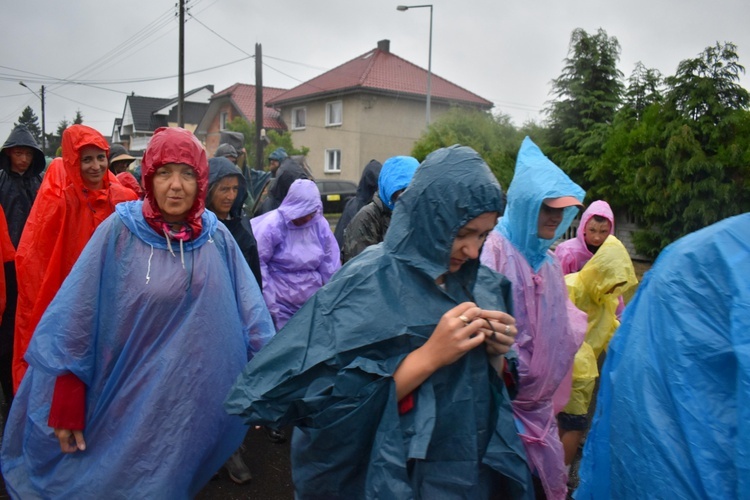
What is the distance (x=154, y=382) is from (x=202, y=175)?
36.6 inches

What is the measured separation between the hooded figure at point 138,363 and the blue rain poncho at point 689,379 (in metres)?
1.64

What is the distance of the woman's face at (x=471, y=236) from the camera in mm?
1865

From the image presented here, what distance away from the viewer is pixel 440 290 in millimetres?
1888

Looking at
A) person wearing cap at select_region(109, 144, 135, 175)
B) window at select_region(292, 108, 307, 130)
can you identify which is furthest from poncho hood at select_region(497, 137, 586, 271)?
window at select_region(292, 108, 307, 130)

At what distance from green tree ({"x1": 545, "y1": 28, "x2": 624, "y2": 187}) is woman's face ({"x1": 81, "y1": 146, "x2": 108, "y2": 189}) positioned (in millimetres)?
12982

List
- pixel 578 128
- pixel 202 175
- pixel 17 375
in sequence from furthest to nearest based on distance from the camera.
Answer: pixel 578 128, pixel 17 375, pixel 202 175

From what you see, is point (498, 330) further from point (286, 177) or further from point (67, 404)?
point (286, 177)

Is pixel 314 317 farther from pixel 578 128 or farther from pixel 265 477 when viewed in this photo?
pixel 578 128

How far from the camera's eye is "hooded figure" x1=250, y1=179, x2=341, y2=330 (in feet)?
16.5

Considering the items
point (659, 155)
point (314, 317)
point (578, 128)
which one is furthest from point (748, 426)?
point (578, 128)

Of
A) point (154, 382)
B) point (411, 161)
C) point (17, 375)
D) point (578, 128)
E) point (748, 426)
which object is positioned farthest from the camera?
point (578, 128)

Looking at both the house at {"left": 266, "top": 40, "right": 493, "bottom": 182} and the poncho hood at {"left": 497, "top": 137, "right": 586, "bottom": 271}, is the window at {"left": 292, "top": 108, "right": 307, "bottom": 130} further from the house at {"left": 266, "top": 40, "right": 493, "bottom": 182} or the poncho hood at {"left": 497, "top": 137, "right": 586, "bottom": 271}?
the poncho hood at {"left": 497, "top": 137, "right": 586, "bottom": 271}

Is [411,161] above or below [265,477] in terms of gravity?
above

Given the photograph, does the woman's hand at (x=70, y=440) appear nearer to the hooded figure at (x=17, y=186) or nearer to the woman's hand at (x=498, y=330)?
the woman's hand at (x=498, y=330)
